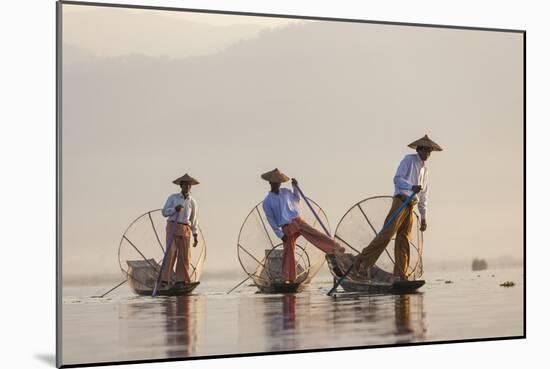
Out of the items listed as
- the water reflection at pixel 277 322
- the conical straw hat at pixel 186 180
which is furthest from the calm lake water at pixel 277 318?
the conical straw hat at pixel 186 180

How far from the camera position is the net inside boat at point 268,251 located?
9.12 meters

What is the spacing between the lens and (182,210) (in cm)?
899

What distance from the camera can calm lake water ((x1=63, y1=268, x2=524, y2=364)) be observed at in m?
8.60

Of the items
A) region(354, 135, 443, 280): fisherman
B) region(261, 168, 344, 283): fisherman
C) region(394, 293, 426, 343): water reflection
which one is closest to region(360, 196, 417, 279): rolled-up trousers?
region(354, 135, 443, 280): fisherman

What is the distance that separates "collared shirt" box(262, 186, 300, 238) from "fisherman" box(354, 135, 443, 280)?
0.67 m

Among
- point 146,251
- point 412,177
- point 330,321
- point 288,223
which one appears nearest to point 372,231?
point 412,177

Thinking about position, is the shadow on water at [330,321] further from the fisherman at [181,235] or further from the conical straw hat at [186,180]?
the conical straw hat at [186,180]

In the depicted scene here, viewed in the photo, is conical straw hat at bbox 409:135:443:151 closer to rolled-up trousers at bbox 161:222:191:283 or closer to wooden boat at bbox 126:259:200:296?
rolled-up trousers at bbox 161:222:191:283

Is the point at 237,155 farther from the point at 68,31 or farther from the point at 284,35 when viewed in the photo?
the point at 68,31

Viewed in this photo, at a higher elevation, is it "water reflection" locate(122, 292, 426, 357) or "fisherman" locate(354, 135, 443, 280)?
"fisherman" locate(354, 135, 443, 280)

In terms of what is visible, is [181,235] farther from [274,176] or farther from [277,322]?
[277,322]

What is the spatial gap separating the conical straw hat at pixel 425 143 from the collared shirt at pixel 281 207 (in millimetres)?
1054

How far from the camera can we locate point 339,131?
30.9ft

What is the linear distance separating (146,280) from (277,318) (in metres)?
1.00
